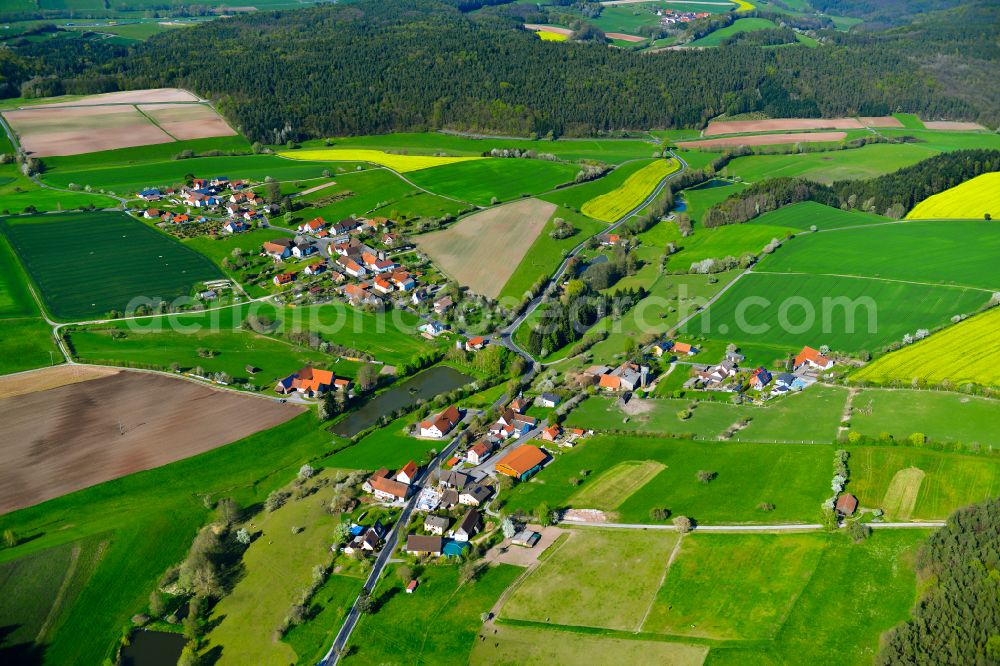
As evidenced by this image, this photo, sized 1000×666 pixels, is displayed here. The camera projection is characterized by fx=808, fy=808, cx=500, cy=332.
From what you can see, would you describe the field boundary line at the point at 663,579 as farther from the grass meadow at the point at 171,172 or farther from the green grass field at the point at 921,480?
the grass meadow at the point at 171,172

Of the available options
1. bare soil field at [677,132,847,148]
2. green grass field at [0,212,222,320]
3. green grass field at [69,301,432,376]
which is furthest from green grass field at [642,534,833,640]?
bare soil field at [677,132,847,148]

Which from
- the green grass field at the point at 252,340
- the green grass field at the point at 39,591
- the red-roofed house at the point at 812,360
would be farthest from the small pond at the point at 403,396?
the red-roofed house at the point at 812,360

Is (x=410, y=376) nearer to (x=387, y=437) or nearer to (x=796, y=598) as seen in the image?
(x=387, y=437)

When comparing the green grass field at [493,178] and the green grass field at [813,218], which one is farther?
the green grass field at [493,178]

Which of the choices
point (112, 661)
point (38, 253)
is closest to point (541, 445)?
point (112, 661)

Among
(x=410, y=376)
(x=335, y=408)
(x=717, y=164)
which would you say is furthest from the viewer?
(x=717, y=164)

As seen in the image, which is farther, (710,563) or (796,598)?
(710,563)
